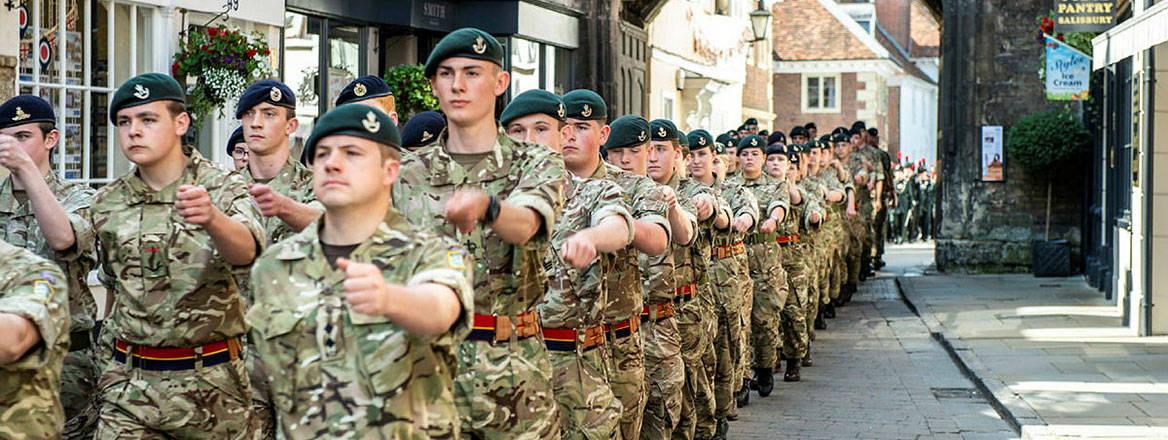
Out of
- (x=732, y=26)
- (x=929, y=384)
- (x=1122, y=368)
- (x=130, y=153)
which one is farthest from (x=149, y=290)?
(x=732, y=26)

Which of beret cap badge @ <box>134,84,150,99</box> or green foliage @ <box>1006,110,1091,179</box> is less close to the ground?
green foliage @ <box>1006,110,1091,179</box>

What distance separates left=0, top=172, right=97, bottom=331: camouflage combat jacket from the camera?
6516mm

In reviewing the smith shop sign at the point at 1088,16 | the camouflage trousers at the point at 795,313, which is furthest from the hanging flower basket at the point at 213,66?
the smith shop sign at the point at 1088,16

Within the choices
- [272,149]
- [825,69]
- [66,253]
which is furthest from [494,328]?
[825,69]

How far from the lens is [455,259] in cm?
427

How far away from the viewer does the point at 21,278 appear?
450 centimetres

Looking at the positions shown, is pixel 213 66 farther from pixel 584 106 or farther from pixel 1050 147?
pixel 1050 147

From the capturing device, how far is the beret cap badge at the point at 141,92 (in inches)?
232

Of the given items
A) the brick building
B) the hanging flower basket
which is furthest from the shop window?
the brick building

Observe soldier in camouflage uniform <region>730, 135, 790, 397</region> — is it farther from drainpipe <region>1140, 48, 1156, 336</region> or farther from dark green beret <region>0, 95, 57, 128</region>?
dark green beret <region>0, 95, 57, 128</region>

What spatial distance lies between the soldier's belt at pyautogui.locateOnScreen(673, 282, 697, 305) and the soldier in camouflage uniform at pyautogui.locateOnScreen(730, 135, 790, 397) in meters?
2.55

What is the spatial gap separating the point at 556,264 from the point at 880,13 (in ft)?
229

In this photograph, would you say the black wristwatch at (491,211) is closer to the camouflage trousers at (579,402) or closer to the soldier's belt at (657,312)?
the camouflage trousers at (579,402)

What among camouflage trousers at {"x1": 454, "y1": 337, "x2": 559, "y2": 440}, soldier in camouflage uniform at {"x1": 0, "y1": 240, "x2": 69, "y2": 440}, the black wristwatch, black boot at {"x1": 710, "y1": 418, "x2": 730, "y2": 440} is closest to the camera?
soldier in camouflage uniform at {"x1": 0, "y1": 240, "x2": 69, "y2": 440}
